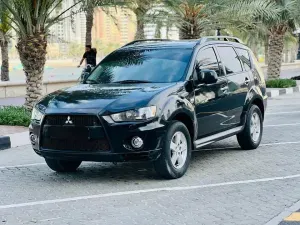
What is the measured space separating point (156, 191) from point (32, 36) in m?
7.49

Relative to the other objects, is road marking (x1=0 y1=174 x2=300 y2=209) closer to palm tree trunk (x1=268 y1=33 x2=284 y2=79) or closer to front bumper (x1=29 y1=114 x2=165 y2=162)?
front bumper (x1=29 y1=114 x2=165 y2=162)

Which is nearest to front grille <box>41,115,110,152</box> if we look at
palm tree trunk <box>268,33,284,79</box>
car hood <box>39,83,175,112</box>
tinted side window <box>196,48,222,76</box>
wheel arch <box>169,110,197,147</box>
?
car hood <box>39,83,175,112</box>

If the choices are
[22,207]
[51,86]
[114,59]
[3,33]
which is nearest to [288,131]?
[114,59]

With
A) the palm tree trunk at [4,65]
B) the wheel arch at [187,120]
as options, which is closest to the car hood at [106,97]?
the wheel arch at [187,120]

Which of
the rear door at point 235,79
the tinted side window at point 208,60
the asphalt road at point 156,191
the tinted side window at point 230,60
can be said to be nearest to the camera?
the asphalt road at point 156,191

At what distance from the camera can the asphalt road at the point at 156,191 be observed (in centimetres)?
571

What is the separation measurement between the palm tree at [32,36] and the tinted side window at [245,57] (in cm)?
535

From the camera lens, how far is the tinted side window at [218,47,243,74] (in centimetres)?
884

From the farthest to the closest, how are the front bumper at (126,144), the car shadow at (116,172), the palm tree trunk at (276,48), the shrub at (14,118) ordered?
the palm tree trunk at (276,48)
the shrub at (14,118)
the car shadow at (116,172)
the front bumper at (126,144)

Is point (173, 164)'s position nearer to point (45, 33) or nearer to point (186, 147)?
point (186, 147)

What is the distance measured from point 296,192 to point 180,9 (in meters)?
13.4

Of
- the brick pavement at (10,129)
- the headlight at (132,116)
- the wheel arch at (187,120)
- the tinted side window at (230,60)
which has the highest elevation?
the tinted side window at (230,60)

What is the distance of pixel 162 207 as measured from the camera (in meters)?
6.01

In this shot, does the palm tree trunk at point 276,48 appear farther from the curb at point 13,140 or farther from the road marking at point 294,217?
the road marking at point 294,217
